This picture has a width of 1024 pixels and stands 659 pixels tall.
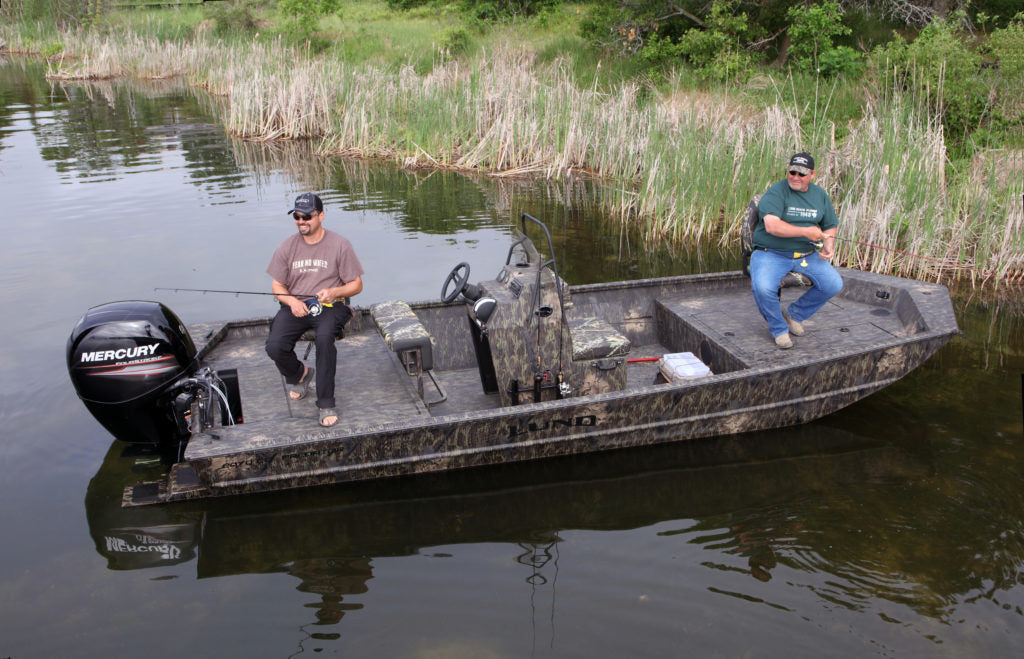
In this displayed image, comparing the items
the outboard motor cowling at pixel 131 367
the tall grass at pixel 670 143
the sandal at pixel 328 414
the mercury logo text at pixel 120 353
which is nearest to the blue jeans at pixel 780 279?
the tall grass at pixel 670 143

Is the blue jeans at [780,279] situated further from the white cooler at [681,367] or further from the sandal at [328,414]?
the sandal at [328,414]

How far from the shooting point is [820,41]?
1469 cm

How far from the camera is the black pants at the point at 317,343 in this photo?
5551mm

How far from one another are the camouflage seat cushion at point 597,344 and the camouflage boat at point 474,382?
16mm

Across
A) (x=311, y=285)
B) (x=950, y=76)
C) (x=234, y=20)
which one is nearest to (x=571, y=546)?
(x=311, y=285)

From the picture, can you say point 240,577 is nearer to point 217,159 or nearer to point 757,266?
point 757,266

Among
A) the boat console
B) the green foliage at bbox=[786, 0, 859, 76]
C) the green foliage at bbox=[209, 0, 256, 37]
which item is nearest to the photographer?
the boat console

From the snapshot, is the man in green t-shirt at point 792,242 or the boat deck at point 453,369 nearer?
the boat deck at point 453,369

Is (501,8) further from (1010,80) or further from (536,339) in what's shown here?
(536,339)

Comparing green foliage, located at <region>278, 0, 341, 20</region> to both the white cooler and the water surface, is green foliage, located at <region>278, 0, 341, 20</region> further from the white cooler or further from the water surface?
the white cooler

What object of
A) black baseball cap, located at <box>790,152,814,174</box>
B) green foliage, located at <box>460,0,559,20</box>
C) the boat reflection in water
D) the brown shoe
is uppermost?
green foliage, located at <box>460,0,559,20</box>

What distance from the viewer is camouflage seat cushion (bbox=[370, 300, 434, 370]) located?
5.61 meters

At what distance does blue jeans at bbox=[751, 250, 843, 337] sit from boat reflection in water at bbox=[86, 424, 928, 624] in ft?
3.45

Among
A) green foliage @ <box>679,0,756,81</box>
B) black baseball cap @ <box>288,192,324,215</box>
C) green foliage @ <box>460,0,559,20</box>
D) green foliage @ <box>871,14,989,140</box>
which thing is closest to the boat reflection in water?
black baseball cap @ <box>288,192,324,215</box>
